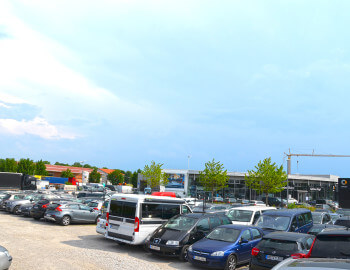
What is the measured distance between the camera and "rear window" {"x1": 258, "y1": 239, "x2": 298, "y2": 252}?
961 cm

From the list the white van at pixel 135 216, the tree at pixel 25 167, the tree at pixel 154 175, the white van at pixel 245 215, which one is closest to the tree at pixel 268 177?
the tree at pixel 154 175

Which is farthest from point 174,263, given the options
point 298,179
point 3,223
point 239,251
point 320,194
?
point 320,194

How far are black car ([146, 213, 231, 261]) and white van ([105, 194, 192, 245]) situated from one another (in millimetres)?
548

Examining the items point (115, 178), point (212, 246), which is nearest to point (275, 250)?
point (212, 246)

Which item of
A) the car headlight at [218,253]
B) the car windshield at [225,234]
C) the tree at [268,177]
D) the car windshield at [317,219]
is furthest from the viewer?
the tree at [268,177]

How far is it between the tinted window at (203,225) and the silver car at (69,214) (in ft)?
34.2

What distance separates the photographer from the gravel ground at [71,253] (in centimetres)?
1078

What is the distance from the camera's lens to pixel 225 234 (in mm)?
11922

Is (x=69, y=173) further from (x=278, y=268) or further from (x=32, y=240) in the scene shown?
(x=278, y=268)

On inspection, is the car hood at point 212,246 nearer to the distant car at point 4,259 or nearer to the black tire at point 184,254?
the black tire at point 184,254

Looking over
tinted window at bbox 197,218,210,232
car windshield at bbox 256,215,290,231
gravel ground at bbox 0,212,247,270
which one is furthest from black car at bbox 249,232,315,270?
car windshield at bbox 256,215,290,231

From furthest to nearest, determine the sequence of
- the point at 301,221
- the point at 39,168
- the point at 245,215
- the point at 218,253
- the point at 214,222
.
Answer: the point at 39,168 < the point at 245,215 < the point at 301,221 < the point at 214,222 < the point at 218,253

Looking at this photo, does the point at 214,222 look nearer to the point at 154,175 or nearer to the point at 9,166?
the point at 154,175

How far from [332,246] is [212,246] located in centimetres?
450
